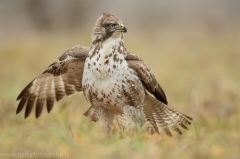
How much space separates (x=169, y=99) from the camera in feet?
35.4

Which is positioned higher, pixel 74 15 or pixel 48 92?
pixel 48 92

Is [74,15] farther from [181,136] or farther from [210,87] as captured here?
[181,136]

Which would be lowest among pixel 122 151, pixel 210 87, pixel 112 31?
pixel 210 87

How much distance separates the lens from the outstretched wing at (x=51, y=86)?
7.66m

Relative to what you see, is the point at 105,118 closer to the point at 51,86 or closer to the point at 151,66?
the point at 51,86

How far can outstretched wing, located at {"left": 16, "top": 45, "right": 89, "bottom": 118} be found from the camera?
766cm

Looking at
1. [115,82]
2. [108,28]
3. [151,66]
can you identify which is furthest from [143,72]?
[151,66]

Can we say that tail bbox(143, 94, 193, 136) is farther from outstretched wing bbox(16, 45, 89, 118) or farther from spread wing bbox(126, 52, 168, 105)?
outstretched wing bbox(16, 45, 89, 118)

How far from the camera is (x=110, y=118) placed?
23.2 ft

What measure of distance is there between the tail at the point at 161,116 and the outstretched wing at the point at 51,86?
951 millimetres

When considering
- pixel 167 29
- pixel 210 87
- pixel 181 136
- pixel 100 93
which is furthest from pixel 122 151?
pixel 167 29

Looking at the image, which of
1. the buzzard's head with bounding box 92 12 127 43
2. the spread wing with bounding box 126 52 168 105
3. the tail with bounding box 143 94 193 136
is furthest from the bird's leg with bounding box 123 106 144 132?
the buzzard's head with bounding box 92 12 127 43

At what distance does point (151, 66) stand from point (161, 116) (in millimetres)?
7253

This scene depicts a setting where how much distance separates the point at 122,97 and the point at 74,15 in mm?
19306
